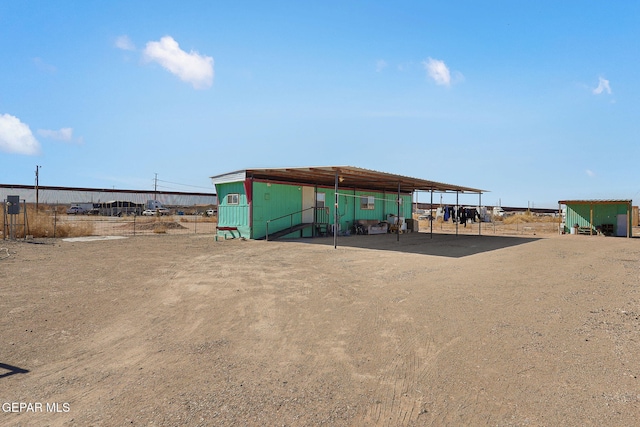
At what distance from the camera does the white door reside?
939 inches

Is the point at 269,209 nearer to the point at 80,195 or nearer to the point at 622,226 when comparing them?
the point at 622,226

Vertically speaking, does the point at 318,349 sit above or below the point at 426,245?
below

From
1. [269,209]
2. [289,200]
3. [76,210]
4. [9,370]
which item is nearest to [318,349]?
[9,370]

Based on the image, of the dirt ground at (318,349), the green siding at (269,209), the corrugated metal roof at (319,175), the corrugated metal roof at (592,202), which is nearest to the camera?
the dirt ground at (318,349)

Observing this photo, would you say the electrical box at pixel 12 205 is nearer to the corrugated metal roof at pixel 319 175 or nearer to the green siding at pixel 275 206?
the corrugated metal roof at pixel 319 175

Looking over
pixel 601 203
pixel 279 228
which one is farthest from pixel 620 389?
pixel 601 203

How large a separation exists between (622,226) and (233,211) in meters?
25.1

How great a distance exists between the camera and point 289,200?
1997 centimetres

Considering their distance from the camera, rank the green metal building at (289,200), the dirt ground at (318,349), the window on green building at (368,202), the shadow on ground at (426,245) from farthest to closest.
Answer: the window on green building at (368,202), the green metal building at (289,200), the shadow on ground at (426,245), the dirt ground at (318,349)

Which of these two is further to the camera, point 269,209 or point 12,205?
point 269,209

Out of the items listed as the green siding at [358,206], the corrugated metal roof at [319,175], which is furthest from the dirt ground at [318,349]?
the green siding at [358,206]

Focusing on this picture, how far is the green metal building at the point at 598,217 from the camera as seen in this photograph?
78.1 feet

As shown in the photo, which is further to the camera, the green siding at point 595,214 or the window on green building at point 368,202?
the window on green building at point 368,202

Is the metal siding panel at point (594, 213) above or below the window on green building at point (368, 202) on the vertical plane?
below
